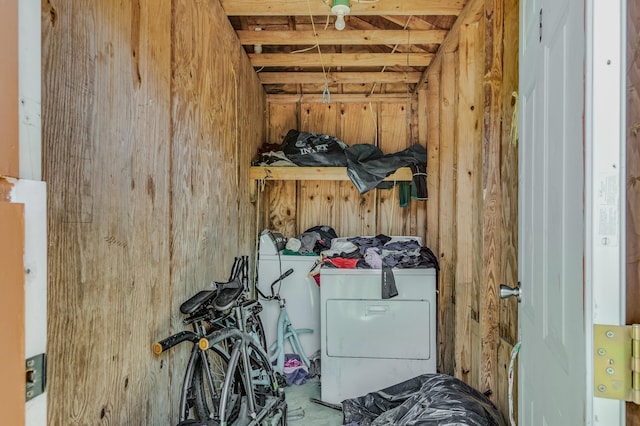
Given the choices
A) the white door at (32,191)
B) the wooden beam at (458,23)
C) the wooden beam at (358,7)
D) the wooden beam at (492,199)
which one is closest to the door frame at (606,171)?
the white door at (32,191)

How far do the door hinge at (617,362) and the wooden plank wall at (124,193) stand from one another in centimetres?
107

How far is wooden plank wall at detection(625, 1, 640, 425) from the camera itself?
0.55 metres

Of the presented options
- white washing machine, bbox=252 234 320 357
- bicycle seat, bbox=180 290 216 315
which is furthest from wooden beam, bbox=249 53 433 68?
bicycle seat, bbox=180 290 216 315

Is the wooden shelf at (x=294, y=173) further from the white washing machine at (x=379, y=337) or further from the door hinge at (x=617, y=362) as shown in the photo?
the door hinge at (x=617, y=362)

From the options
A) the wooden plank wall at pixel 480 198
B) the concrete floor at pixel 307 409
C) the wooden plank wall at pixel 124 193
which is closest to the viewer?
the wooden plank wall at pixel 124 193

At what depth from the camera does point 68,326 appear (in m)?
0.97

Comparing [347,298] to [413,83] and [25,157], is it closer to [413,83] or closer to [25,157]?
[413,83]

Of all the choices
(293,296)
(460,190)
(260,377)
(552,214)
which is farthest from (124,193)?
(293,296)

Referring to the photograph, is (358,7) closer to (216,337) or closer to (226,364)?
(216,337)

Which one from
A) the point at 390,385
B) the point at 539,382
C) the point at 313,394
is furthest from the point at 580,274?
the point at 313,394

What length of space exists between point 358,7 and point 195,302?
5.88 feet

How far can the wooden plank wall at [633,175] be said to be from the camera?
1.82ft

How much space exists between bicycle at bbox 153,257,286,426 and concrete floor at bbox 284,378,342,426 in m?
0.33

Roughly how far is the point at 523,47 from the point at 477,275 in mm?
1332
